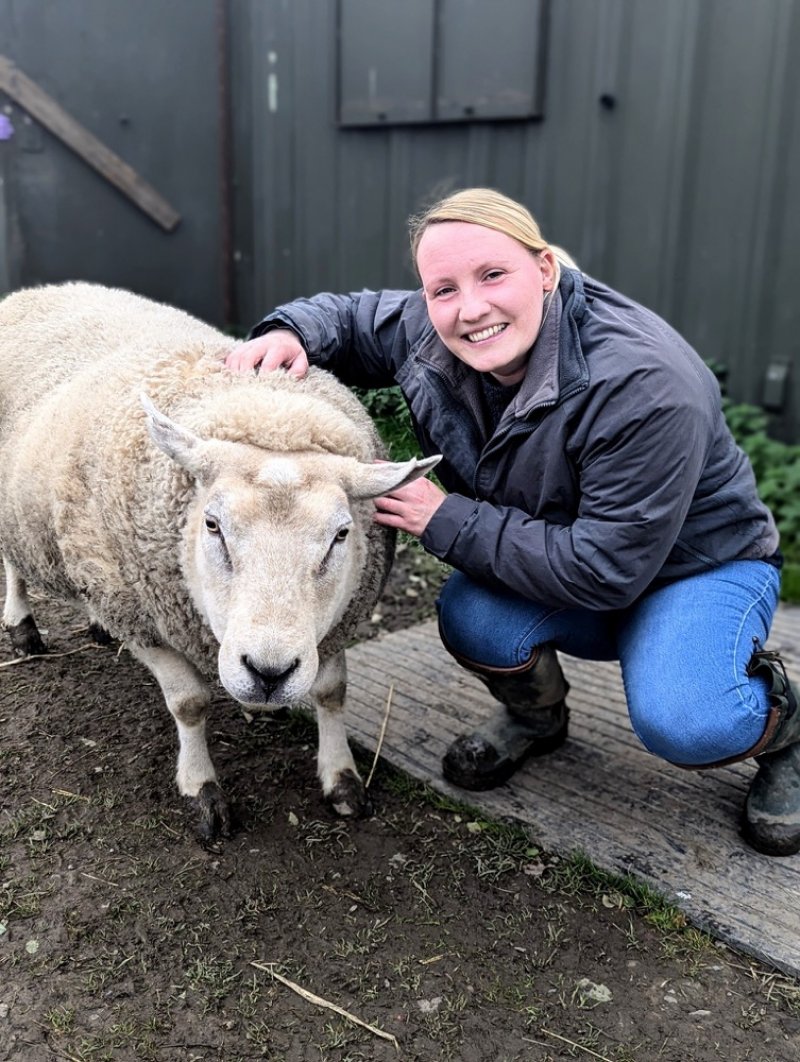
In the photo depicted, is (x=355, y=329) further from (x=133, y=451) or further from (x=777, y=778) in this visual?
(x=777, y=778)

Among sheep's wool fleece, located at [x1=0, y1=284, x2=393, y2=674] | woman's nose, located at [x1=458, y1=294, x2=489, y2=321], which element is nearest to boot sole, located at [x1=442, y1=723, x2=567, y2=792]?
sheep's wool fleece, located at [x1=0, y1=284, x2=393, y2=674]

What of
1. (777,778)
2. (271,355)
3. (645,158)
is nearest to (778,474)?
(645,158)

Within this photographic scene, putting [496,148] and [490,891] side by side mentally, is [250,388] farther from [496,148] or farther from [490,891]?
[496,148]

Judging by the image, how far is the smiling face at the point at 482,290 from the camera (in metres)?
2.14

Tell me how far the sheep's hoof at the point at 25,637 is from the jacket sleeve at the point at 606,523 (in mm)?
1649

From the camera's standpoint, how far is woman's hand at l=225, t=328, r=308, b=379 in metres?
2.42

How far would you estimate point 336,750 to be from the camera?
2621mm

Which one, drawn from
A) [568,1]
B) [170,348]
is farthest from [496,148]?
[170,348]

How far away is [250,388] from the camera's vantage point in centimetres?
230

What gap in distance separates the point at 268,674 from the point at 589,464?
822 millimetres

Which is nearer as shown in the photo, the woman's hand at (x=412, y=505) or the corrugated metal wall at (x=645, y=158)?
the woman's hand at (x=412, y=505)

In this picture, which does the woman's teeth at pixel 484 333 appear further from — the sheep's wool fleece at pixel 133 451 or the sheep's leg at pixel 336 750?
the sheep's leg at pixel 336 750

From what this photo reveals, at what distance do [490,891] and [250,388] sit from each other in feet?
4.21

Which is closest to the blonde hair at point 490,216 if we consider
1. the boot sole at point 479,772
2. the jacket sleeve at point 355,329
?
the jacket sleeve at point 355,329
